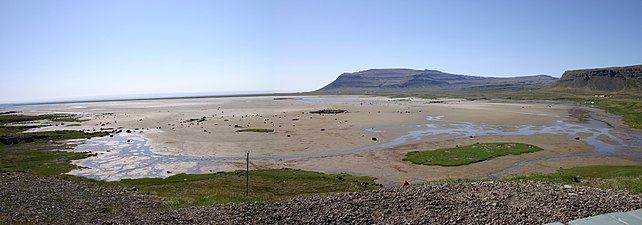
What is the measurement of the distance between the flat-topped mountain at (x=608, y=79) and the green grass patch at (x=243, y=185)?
18858 centimetres

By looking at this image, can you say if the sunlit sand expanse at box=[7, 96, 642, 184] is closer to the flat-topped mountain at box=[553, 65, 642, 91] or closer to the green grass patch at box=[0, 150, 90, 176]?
the green grass patch at box=[0, 150, 90, 176]

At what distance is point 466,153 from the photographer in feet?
115

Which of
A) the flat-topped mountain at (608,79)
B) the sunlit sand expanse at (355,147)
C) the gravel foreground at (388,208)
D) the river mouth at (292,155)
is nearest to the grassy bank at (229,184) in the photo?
the sunlit sand expanse at (355,147)

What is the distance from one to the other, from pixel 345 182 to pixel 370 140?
19756 millimetres

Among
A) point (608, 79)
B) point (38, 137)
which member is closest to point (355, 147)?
point (38, 137)

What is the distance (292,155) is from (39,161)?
24.4 meters

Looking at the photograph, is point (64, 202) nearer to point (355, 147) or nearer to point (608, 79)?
point (355, 147)

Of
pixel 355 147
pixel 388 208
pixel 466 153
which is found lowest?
pixel 355 147

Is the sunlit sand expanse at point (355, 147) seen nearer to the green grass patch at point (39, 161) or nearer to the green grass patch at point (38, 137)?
the green grass patch at point (39, 161)

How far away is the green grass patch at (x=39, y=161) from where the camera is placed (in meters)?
30.9

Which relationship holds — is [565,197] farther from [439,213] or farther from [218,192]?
[218,192]

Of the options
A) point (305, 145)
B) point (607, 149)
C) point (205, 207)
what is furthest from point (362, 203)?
point (607, 149)

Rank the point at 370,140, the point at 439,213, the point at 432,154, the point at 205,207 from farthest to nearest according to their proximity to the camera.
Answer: the point at 370,140 < the point at 432,154 < the point at 205,207 < the point at 439,213

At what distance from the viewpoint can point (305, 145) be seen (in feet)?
140
